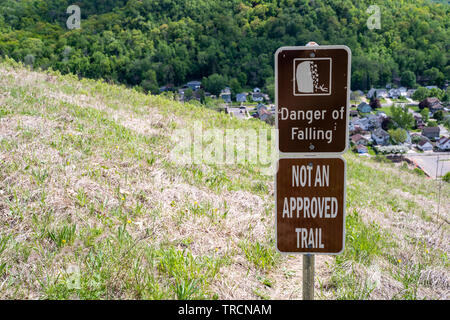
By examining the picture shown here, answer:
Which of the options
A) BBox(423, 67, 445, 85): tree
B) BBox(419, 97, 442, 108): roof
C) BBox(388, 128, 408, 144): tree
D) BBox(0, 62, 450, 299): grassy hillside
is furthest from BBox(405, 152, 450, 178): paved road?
BBox(423, 67, 445, 85): tree

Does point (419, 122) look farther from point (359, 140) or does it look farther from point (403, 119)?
point (359, 140)

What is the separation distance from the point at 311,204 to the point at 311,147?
10.8 inches

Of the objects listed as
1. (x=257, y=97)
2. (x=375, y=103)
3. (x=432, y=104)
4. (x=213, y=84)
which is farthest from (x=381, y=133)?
(x=213, y=84)

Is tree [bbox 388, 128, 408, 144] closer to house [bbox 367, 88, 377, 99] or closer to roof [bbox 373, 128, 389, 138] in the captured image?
roof [bbox 373, 128, 389, 138]

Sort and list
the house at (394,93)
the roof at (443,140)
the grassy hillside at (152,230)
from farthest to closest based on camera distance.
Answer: the house at (394,93) < the roof at (443,140) < the grassy hillside at (152,230)

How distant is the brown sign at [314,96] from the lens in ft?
5.22

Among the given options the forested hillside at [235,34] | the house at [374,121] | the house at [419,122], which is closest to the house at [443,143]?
the house at [419,122]

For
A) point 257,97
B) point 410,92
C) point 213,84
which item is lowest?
point 410,92

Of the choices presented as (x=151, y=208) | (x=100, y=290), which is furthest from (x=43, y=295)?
(x=151, y=208)

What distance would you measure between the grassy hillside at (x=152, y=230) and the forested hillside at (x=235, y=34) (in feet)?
87.8

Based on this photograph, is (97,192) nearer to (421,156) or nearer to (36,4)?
(421,156)

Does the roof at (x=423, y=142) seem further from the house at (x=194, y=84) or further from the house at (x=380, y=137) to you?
the house at (x=194, y=84)

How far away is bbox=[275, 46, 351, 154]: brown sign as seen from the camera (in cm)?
159

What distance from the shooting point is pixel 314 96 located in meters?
1.62
